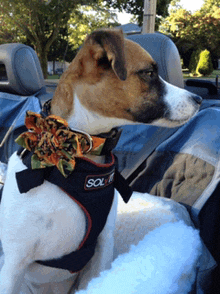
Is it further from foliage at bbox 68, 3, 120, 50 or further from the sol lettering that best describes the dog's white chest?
foliage at bbox 68, 3, 120, 50

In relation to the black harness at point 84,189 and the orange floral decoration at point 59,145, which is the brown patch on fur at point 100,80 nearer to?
the orange floral decoration at point 59,145

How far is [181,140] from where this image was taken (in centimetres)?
175

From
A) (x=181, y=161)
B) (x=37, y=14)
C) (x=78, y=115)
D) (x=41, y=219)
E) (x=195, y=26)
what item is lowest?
(x=195, y=26)

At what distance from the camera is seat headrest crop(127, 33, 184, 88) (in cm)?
168

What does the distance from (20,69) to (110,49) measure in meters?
1.37

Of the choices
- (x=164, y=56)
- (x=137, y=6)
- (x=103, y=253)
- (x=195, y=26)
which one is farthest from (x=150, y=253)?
(x=195, y=26)

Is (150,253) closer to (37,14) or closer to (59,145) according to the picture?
(59,145)

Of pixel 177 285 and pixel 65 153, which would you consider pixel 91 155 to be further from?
pixel 177 285

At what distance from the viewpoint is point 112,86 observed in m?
1.14

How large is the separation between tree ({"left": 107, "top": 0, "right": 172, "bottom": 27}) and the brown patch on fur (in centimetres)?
828

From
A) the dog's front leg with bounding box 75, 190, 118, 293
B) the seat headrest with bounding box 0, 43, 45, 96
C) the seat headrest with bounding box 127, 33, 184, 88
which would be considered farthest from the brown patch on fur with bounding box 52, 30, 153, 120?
the seat headrest with bounding box 0, 43, 45, 96

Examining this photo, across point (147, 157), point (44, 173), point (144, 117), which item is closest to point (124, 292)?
point (44, 173)

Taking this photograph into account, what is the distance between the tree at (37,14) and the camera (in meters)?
10.9

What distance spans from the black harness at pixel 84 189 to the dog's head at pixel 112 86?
6.7 inches
